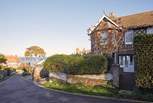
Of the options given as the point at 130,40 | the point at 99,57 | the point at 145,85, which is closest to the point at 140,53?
the point at 145,85

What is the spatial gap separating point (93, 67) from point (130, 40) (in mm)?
9172

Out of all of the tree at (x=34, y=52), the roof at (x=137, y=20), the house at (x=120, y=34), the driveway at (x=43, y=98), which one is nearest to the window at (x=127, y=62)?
the house at (x=120, y=34)

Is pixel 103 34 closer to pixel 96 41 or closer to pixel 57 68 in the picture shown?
pixel 96 41

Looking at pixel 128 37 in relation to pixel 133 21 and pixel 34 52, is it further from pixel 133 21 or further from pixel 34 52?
pixel 34 52

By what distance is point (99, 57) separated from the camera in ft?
125

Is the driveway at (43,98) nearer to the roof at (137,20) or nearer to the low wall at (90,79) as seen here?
the low wall at (90,79)

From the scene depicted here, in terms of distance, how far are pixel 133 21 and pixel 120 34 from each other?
3.00m

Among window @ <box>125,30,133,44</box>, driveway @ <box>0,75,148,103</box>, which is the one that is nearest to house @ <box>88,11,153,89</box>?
window @ <box>125,30,133,44</box>

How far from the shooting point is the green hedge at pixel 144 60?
86.5 feet

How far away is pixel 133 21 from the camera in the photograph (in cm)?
4616

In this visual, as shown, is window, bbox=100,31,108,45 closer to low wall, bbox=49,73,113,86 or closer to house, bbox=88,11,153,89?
house, bbox=88,11,153,89

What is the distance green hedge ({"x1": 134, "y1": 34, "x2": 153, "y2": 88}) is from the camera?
26.4 metres

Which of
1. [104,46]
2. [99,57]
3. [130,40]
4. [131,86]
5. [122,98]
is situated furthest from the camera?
[104,46]

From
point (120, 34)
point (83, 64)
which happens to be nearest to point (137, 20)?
point (120, 34)
